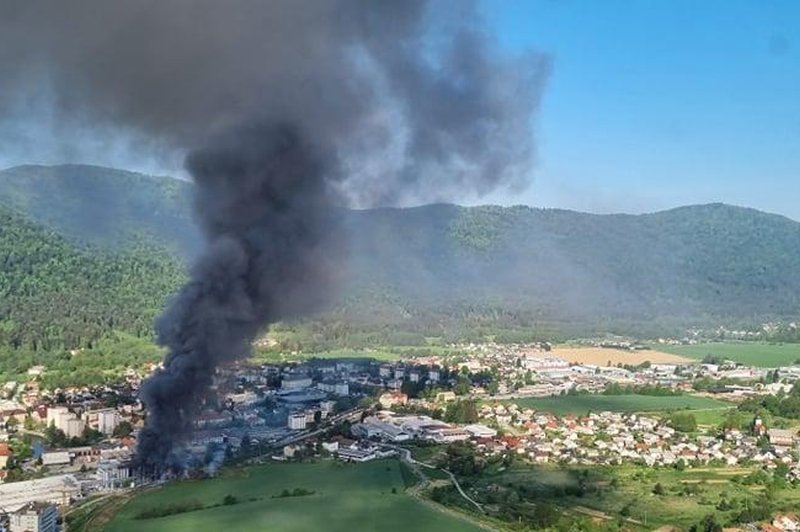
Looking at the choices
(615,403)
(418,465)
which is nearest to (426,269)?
(615,403)

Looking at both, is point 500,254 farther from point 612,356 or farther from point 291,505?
point 291,505

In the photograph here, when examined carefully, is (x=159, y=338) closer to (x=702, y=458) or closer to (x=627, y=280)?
(x=702, y=458)

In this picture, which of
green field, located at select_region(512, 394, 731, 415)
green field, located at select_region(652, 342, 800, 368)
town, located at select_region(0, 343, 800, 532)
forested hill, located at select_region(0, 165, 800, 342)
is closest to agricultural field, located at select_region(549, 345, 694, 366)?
green field, located at select_region(652, 342, 800, 368)

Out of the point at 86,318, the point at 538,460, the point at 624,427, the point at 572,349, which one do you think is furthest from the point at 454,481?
the point at 572,349

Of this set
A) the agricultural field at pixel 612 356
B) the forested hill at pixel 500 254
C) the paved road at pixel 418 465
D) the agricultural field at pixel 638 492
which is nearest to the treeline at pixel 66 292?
the forested hill at pixel 500 254

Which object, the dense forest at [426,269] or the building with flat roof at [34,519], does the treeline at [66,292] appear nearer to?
the dense forest at [426,269]
